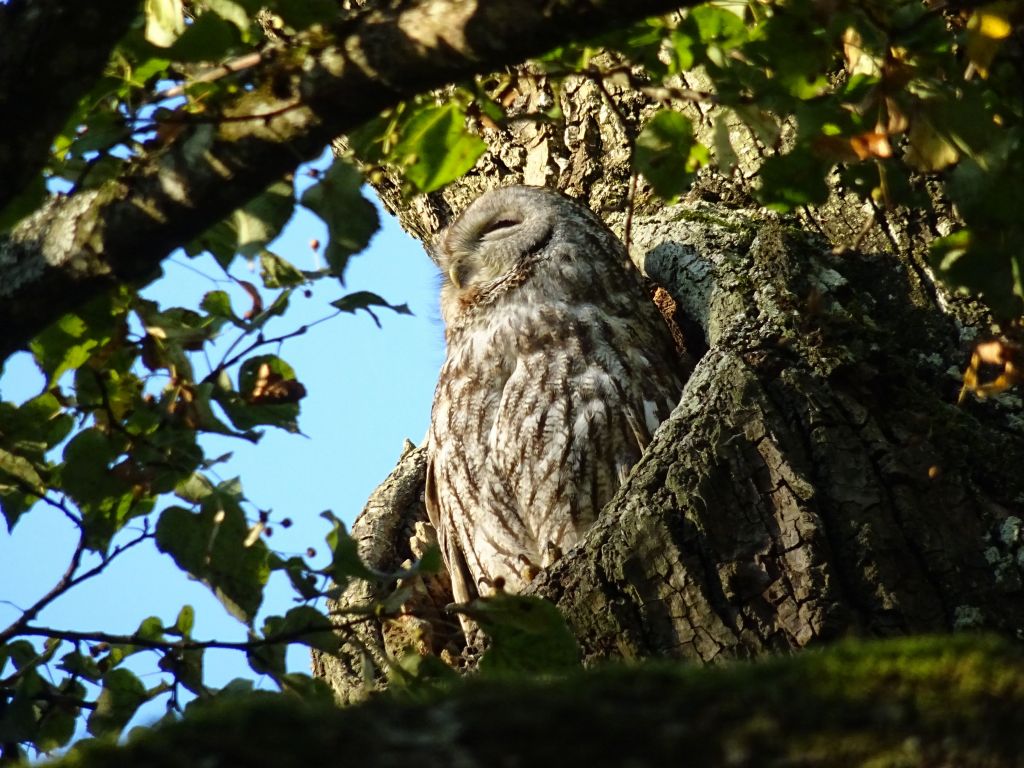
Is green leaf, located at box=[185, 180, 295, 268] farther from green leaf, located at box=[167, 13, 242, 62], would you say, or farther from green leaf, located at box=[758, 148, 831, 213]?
green leaf, located at box=[758, 148, 831, 213]

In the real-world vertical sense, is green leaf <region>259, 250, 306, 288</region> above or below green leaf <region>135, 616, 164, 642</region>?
above

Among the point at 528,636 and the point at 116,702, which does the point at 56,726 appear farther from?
the point at 528,636

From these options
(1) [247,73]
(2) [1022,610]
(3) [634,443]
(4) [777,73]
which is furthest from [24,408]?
(2) [1022,610]

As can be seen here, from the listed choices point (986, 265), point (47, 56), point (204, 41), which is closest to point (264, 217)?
point (204, 41)

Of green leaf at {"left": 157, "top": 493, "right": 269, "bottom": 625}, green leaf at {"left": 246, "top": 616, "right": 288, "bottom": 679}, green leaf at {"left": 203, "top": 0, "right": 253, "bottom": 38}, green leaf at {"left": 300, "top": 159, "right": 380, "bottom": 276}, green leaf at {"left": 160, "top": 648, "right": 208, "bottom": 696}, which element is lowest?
green leaf at {"left": 246, "top": 616, "right": 288, "bottom": 679}

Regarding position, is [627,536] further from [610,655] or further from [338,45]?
[338,45]

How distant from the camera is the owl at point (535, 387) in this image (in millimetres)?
3916

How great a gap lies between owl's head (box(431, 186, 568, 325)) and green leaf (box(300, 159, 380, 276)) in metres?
2.67

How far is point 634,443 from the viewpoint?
3.87 metres

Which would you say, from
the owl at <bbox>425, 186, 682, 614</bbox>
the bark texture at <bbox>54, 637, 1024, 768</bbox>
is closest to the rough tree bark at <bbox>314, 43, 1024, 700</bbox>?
the owl at <bbox>425, 186, 682, 614</bbox>

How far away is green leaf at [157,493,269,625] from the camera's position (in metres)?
2.14

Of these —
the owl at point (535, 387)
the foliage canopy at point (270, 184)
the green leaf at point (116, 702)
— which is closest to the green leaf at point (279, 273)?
the foliage canopy at point (270, 184)

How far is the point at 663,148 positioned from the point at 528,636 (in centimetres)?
96

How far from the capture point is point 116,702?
253 cm
